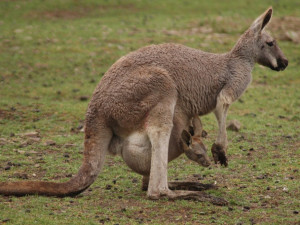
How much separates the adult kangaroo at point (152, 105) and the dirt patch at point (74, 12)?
11.0 metres

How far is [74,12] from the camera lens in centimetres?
1714

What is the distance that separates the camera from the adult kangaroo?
17.9 ft

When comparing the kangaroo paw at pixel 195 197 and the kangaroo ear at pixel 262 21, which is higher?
the kangaroo ear at pixel 262 21

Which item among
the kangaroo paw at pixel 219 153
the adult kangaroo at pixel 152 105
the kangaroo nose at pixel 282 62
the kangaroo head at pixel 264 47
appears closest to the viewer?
the adult kangaroo at pixel 152 105

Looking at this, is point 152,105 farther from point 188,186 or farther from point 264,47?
point 264,47

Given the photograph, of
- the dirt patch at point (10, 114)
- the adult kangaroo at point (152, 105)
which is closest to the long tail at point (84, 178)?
the adult kangaroo at point (152, 105)

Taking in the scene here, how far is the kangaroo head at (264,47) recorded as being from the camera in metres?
6.55

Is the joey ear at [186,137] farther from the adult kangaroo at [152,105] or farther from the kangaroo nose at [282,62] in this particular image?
the kangaroo nose at [282,62]

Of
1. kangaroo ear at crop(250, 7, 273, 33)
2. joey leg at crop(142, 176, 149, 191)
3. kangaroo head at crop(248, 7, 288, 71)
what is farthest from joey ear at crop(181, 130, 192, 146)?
kangaroo ear at crop(250, 7, 273, 33)

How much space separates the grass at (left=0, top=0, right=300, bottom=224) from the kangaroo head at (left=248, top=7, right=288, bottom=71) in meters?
1.33

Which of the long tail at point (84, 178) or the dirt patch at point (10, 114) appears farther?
the dirt patch at point (10, 114)

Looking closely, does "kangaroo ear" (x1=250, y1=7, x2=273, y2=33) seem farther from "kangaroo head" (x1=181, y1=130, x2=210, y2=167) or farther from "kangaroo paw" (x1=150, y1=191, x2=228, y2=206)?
"kangaroo paw" (x1=150, y1=191, x2=228, y2=206)

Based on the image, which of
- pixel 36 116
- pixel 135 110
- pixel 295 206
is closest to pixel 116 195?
pixel 135 110

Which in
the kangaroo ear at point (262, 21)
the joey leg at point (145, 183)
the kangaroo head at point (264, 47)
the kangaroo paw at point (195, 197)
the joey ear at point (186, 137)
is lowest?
the joey leg at point (145, 183)
